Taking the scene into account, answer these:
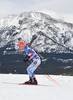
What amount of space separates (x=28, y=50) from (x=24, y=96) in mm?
5445

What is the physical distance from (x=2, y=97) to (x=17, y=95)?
0.84m

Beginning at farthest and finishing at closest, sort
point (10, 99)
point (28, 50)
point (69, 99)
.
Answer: point (28, 50)
point (69, 99)
point (10, 99)

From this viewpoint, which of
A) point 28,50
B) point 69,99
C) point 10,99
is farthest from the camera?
point 28,50

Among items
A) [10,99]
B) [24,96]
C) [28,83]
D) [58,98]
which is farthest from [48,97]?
[28,83]

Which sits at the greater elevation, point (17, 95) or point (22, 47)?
point (22, 47)

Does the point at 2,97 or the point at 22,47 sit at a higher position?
the point at 22,47

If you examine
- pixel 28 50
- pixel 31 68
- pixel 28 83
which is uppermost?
pixel 28 50

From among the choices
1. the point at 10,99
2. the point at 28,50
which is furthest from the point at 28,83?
the point at 10,99

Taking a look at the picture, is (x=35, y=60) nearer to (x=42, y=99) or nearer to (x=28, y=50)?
(x=28, y=50)

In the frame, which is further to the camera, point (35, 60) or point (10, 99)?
point (35, 60)

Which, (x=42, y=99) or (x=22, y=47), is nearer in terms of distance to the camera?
(x=42, y=99)

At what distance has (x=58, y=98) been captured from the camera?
28.7 feet

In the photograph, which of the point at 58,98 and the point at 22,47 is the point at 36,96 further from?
the point at 22,47

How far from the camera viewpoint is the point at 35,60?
556 inches
